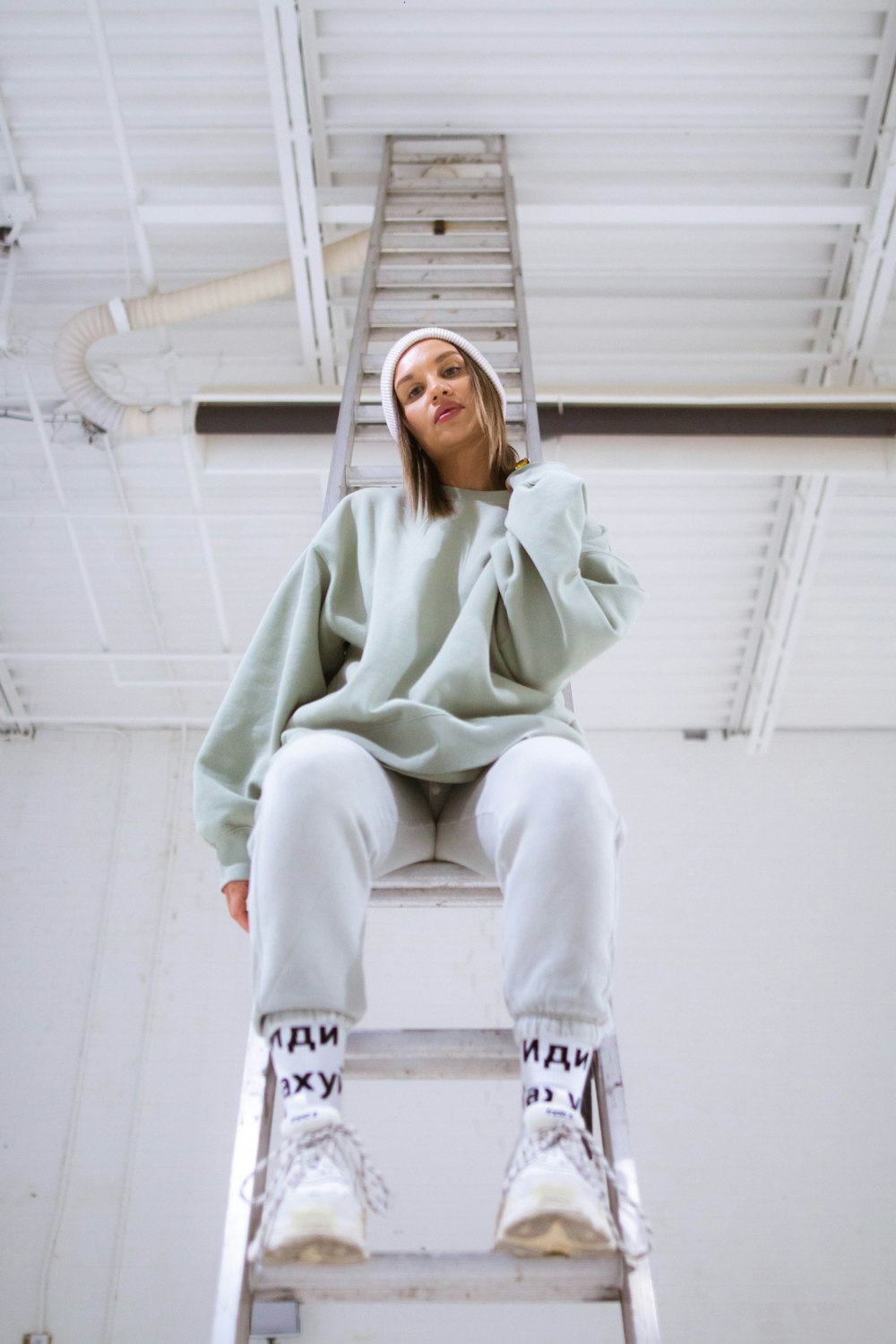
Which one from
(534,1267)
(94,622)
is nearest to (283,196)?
(94,622)

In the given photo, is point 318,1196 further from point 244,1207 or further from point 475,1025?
point 475,1025

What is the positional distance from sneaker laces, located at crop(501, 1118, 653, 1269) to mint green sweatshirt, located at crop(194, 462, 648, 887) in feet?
1.71

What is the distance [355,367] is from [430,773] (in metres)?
1.91

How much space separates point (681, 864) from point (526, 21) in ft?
15.2

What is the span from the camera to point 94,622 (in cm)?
648

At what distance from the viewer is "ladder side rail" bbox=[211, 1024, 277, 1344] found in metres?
1.25

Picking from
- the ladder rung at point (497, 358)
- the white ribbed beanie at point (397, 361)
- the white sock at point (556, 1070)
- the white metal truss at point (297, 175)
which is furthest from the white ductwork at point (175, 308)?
the white sock at point (556, 1070)

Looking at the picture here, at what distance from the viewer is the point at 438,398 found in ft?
6.70

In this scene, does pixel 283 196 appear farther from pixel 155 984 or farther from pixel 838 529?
pixel 155 984

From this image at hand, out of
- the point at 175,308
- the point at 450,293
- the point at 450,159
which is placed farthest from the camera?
the point at 175,308

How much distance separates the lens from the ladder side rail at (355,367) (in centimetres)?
249

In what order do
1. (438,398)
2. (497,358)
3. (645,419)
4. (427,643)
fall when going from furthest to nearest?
(645,419), (497,358), (438,398), (427,643)

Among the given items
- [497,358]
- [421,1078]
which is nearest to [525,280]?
[497,358]

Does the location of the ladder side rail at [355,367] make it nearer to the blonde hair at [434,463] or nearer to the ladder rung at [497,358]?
the ladder rung at [497,358]
